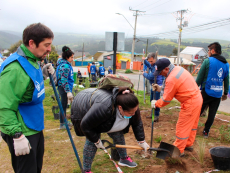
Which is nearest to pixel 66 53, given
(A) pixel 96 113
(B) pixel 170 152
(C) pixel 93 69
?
(A) pixel 96 113

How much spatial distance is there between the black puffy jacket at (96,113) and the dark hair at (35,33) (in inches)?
35.7

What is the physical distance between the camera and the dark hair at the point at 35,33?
1657 mm

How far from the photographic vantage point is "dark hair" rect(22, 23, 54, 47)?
5.44ft

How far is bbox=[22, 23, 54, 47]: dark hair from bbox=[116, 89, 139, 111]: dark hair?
3.32ft

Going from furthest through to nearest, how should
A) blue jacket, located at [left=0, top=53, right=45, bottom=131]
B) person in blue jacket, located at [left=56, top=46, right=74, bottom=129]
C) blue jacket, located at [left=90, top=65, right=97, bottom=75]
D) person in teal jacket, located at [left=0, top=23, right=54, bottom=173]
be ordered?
blue jacket, located at [left=90, top=65, right=97, bottom=75] < person in blue jacket, located at [left=56, top=46, right=74, bottom=129] < blue jacket, located at [left=0, top=53, right=45, bottom=131] < person in teal jacket, located at [left=0, top=23, right=54, bottom=173]

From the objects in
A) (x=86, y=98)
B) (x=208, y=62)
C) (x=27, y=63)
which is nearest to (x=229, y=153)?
(x=208, y=62)

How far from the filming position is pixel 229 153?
3.03m

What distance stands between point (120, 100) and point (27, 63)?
1.03 meters

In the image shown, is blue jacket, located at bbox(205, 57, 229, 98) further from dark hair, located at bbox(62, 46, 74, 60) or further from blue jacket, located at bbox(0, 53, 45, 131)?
blue jacket, located at bbox(0, 53, 45, 131)

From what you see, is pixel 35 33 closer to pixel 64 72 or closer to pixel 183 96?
pixel 183 96

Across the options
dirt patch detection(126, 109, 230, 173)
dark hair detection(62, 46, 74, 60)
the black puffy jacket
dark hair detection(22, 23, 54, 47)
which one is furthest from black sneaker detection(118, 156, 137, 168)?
dark hair detection(62, 46, 74, 60)

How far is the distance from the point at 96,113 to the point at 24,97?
77 centimetres

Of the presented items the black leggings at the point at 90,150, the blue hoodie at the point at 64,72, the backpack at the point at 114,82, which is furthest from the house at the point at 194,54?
the backpack at the point at 114,82

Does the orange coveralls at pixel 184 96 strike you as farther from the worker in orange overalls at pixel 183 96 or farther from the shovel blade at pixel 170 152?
the shovel blade at pixel 170 152
